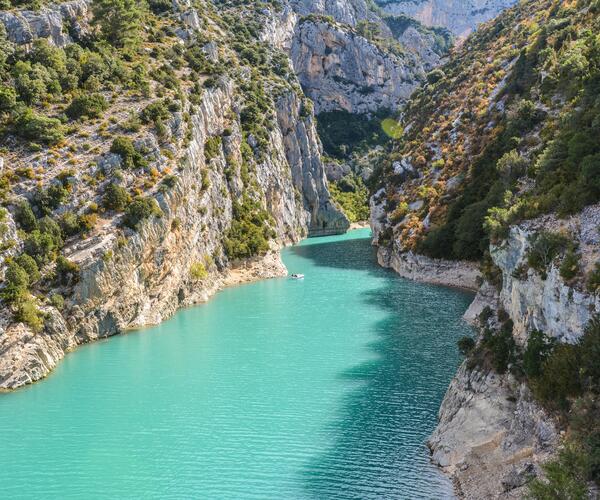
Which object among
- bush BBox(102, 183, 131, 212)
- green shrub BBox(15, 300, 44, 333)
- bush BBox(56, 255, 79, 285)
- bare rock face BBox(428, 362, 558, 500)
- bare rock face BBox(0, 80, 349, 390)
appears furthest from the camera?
bush BBox(102, 183, 131, 212)

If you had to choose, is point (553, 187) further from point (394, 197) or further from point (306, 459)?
point (394, 197)

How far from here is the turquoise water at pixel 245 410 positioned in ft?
82.4

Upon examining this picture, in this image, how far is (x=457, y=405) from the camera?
1087 inches

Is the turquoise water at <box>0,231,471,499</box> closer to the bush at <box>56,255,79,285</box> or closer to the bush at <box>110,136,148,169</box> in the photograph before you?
the bush at <box>56,255,79,285</box>

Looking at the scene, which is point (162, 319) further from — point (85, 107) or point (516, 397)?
point (516, 397)

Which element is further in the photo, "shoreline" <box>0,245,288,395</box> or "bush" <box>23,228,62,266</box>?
"bush" <box>23,228,62,266</box>

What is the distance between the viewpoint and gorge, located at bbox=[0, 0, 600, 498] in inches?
966

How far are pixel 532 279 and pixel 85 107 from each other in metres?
46.6

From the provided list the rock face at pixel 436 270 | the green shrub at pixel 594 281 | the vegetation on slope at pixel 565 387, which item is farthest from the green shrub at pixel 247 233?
the green shrub at pixel 594 281

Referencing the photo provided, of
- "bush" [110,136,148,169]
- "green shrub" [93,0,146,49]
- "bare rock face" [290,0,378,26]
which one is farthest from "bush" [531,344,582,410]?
"bare rock face" [290,0,378,26]

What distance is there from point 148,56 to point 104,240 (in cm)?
3578

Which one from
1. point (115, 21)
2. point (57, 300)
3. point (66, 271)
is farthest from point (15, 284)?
point (115, 21)

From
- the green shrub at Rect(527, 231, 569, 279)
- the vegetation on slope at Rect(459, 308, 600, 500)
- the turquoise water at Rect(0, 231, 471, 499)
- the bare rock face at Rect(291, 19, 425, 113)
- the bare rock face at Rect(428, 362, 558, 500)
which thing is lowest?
the turquoise water at Rect(0, 231, 471, 499)

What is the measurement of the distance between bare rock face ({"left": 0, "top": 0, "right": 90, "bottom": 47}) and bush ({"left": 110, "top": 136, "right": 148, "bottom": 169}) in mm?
18435
